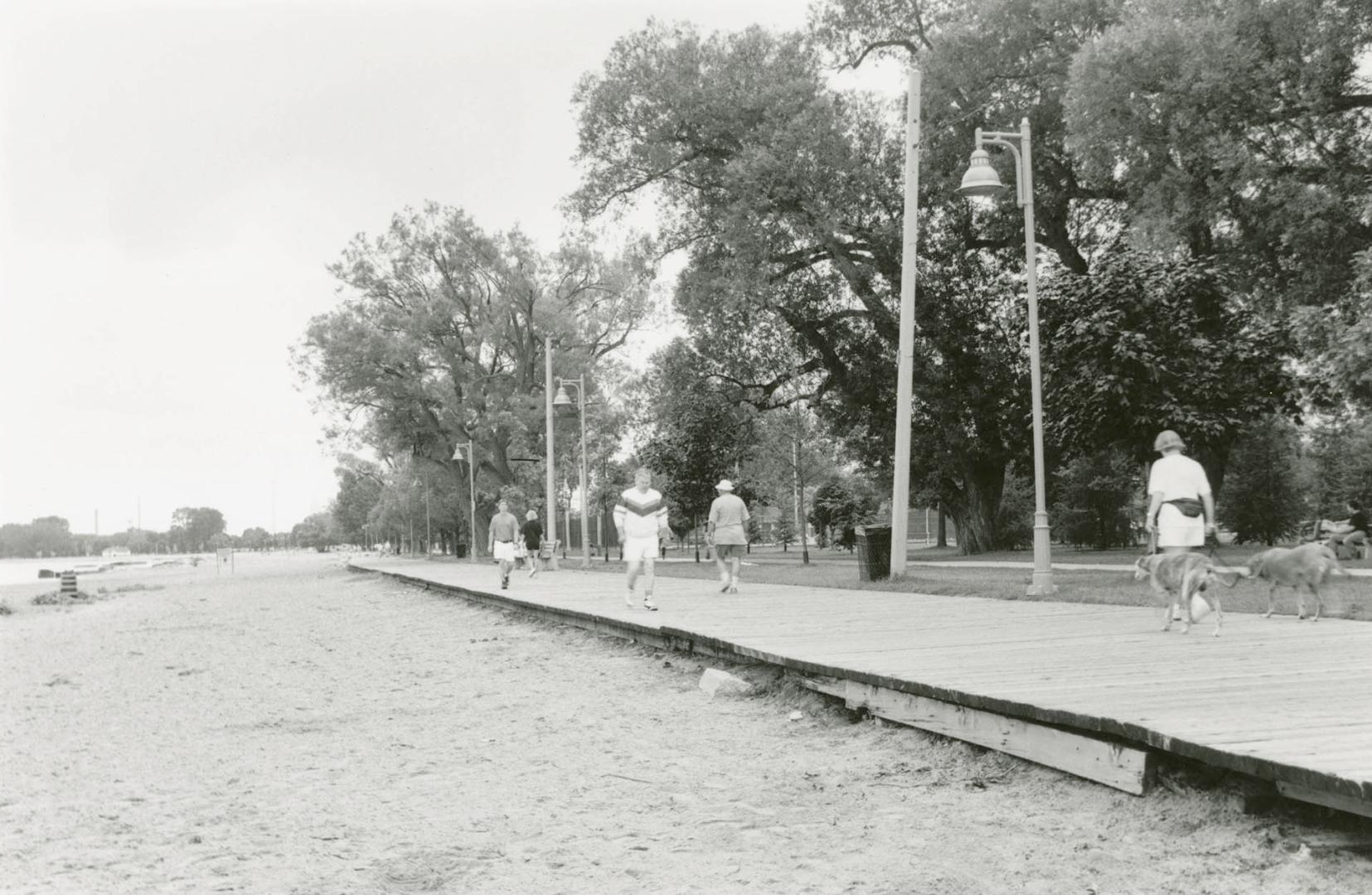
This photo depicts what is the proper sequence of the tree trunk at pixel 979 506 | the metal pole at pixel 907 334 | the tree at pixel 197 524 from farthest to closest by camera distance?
the tree at pixel 197 524 < the tree trunk at pixel 979 506 < the metal pole at pixel 907 334

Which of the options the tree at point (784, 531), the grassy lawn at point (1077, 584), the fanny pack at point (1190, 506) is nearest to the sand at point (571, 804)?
the fanny pack at point (1190, 506)

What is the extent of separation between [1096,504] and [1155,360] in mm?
18611

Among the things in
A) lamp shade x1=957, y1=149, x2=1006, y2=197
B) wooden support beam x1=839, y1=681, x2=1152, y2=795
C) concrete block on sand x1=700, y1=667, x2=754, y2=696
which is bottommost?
concrete block on sand x1=700, y1=667, x2=754, y2=696

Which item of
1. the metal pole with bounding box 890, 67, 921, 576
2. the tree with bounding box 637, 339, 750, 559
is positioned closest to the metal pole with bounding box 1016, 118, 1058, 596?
the metal pole with bounding box 890, 67, 921, 576

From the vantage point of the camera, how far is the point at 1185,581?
8.91 metres

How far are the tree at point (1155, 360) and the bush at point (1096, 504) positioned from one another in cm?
1430

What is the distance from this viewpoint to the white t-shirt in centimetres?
932

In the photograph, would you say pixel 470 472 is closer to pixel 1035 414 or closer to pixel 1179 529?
pixel 1035 414

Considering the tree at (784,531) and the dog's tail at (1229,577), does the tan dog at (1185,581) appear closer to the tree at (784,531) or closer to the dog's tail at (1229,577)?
the dog's tail at (1229,577)

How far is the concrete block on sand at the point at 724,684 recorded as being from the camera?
9102 millimetres

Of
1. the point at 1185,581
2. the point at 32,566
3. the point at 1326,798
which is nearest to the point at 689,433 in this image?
the point at 1185,581

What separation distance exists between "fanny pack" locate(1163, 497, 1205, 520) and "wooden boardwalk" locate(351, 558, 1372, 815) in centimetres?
97

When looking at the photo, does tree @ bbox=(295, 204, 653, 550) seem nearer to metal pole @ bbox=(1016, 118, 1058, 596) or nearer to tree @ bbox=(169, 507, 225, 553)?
metal pole @ bbox=(1016, 118, 1058, 596)

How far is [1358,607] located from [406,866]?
32.2 ft
